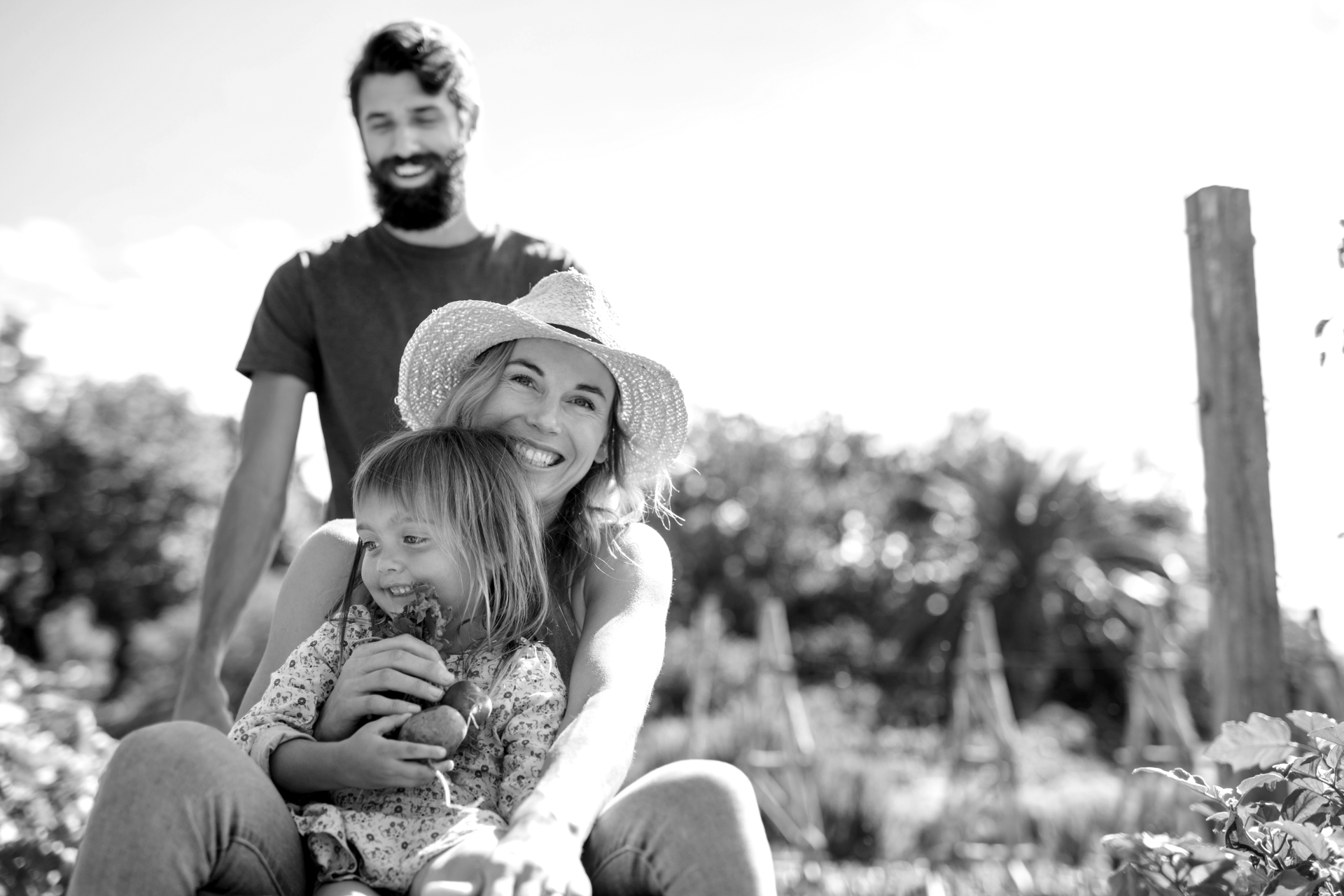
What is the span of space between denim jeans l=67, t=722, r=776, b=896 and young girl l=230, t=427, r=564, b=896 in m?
0.09

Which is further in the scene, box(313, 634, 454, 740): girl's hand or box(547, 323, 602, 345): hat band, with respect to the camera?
box(547, 323, 602, 345): hat band

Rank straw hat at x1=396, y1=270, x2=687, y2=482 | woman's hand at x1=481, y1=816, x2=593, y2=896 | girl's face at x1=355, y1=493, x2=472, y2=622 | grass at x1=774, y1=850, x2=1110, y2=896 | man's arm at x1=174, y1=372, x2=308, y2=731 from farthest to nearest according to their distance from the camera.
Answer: grass at x1=774, y1=850, x2=1110, y2=896 → man's arm at x1=174, y1=372, x2=308, y2=731 → straw hat at x1=396, y1=270, x2=687, y2=482 → girl's face at x1=355, y1=493, x2=472, y2=622 → woman's hand at x1=481, y1=816, x2=593, y2=896

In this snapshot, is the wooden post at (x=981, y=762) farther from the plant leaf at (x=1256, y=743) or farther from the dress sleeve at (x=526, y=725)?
the dress sleeve at (x=526, y=725)

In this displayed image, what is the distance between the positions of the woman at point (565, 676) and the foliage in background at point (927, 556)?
50.6 ft

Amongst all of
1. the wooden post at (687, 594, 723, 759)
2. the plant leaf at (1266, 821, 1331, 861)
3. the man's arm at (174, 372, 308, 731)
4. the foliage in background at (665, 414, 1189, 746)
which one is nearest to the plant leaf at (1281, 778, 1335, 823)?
the plant leaf at (1266, 821, 1331, 861)

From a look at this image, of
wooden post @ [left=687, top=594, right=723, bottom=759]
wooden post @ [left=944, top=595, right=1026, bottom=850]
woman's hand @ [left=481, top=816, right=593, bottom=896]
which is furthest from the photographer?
wooden post @ [left=687, top=594, right=723, bottom=759]

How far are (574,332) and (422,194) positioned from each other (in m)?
0.94

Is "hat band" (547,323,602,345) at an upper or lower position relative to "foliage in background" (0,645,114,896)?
upper

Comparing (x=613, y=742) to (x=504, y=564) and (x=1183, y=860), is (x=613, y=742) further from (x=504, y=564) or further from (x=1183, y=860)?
(x=1183, y=860)

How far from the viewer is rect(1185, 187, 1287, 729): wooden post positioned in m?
3.04

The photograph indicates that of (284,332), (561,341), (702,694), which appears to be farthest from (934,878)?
(561,341)

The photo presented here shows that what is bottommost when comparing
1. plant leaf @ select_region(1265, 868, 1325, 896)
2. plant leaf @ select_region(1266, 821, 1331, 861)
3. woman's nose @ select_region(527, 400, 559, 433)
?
plant leaf @ select_region(1265, 868, 1325, 896)

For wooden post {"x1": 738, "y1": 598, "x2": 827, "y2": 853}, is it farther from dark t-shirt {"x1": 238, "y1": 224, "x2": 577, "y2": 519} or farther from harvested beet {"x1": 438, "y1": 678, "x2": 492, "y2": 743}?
harvested beet {"x1": 438, "y1": 678, "x2": 492, "y2": 743}

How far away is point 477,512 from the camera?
1.83 meters
